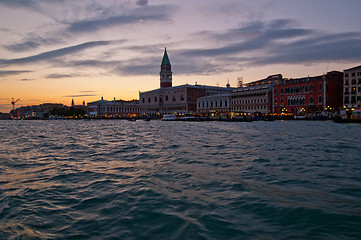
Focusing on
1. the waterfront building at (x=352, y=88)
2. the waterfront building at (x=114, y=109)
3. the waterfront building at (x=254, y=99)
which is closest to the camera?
the waterfront building at (x=352, y=88)

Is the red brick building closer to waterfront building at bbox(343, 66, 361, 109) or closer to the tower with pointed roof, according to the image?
waterfront building at bbox(343, 66, 361, 109)

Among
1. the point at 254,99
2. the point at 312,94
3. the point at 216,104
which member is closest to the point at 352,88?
the point at 312,94

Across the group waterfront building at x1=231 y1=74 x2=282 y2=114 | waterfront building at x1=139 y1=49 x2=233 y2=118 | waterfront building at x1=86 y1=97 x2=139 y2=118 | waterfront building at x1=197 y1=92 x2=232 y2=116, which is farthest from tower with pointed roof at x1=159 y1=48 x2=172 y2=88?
waterfront building at x1=231 y1=74 x2=282 y2=114

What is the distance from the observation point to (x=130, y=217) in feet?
15.5

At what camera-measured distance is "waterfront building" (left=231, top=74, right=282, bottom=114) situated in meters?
73.6

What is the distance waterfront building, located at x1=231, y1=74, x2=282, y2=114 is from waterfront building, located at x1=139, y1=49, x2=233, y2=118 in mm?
16029

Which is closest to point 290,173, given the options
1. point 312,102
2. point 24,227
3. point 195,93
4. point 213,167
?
point 213,167

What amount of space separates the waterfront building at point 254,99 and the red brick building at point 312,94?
12.5 feet

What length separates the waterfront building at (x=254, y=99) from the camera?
73.6 meters

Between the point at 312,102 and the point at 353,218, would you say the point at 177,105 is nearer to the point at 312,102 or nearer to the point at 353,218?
the point at 312,102

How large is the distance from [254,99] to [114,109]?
73945 mm

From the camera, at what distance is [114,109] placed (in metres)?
126

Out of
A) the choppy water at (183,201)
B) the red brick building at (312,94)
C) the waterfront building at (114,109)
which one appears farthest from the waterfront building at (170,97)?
the choppy water at (183,201)

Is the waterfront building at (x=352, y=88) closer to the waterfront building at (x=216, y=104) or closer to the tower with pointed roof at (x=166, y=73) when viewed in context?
the waterfront building at (x=216, y=104)
